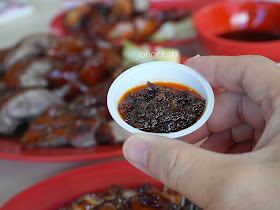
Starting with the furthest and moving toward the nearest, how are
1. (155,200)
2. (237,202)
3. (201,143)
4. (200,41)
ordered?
(200,41)
(201,143)
(155,200)
(237,202)

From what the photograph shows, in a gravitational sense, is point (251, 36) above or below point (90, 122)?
above

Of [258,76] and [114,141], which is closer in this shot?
[258,76]

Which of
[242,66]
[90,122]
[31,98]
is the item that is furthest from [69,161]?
[242,66]

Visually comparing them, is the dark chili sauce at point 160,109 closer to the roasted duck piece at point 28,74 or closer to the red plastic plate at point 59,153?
the red plastic plate at point 59,153

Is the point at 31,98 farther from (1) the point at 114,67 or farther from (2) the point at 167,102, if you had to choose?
(2) the point at 167,102

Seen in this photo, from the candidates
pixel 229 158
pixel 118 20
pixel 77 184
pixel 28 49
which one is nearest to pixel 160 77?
pixel 229 158

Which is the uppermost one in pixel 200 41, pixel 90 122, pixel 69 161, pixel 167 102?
pixel 167 102

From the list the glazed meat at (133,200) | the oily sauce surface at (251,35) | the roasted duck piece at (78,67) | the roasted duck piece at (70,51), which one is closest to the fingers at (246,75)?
the glazed meat at (133,200)

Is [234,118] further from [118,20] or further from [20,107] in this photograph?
[118,20]

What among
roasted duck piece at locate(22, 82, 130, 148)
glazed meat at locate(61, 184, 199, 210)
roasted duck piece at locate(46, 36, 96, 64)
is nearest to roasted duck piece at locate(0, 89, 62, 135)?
roasted duck piece at locate(22, 82, 130, 148)
